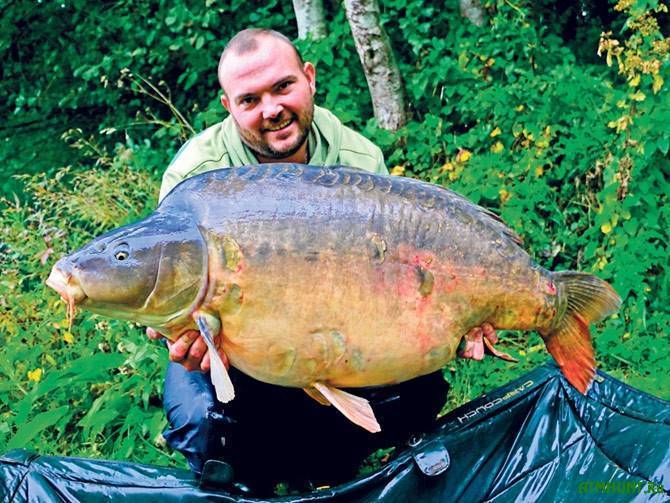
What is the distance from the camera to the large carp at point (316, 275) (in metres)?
1.47

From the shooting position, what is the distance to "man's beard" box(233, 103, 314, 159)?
7.04 ft

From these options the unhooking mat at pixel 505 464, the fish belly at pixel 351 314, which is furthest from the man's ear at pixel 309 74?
the unhooking mat at pixel 505 464

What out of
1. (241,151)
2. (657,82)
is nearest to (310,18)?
(657,82)

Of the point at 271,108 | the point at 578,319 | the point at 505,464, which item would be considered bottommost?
the point at 505,464

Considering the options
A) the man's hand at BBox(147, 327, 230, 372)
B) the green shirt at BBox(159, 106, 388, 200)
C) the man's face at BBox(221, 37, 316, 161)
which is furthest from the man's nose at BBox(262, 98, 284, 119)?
the man's hand at BBox(147, 327, 230, 372)

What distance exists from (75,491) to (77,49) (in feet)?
13.3

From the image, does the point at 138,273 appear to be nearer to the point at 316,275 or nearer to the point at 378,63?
the point at 316,275

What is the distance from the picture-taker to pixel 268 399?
2.03m

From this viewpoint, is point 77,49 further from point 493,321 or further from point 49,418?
point 493,321

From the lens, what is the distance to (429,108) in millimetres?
4105

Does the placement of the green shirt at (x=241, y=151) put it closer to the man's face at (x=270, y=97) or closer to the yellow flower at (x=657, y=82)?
the man's face at (x=270, y=97)

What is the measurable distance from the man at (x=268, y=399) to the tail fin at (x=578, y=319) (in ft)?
1.42

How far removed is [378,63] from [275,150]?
1.98 m

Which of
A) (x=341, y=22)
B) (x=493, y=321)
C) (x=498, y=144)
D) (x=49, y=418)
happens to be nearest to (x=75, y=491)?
(x=49, y=418)
